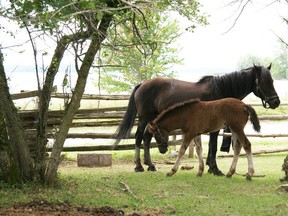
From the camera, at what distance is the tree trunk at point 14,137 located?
22.8 feet

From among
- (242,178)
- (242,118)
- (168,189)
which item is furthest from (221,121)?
(168,189)

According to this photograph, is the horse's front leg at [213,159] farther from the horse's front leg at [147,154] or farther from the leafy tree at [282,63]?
the leafy tree at [282,63]

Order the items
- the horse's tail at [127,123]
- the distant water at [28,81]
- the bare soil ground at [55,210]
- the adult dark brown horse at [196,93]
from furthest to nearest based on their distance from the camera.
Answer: the horse's tail at [127,123] < the adult dark brown horse at [196,93] < the distant water at [28,81] < the bare soil ground at [55,210]

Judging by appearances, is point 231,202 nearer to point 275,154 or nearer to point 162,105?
point 162,105

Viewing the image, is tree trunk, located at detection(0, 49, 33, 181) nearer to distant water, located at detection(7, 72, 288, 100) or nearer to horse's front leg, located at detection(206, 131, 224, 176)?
distant water, located at detection(7, 72, 288, 100)

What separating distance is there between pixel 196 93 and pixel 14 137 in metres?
3.96

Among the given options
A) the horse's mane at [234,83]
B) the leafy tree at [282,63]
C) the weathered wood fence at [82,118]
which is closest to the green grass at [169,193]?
the horse's mane at [234,83]

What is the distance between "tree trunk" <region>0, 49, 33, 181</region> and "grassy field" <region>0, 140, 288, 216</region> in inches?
11.9

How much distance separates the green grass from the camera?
6.35 metres

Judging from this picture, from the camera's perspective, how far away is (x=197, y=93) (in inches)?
381

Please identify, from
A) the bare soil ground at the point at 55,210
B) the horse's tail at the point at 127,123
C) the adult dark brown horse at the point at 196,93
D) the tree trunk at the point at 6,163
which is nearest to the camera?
the bare soil ground at the point at 55,210

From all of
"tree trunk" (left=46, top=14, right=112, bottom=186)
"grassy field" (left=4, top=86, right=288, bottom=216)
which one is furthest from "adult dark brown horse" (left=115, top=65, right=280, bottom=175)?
"tree trunk" (left=46, top=14, right=112, bottom=186)

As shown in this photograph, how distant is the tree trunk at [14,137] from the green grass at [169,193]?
1.08ft

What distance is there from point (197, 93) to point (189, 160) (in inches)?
125
